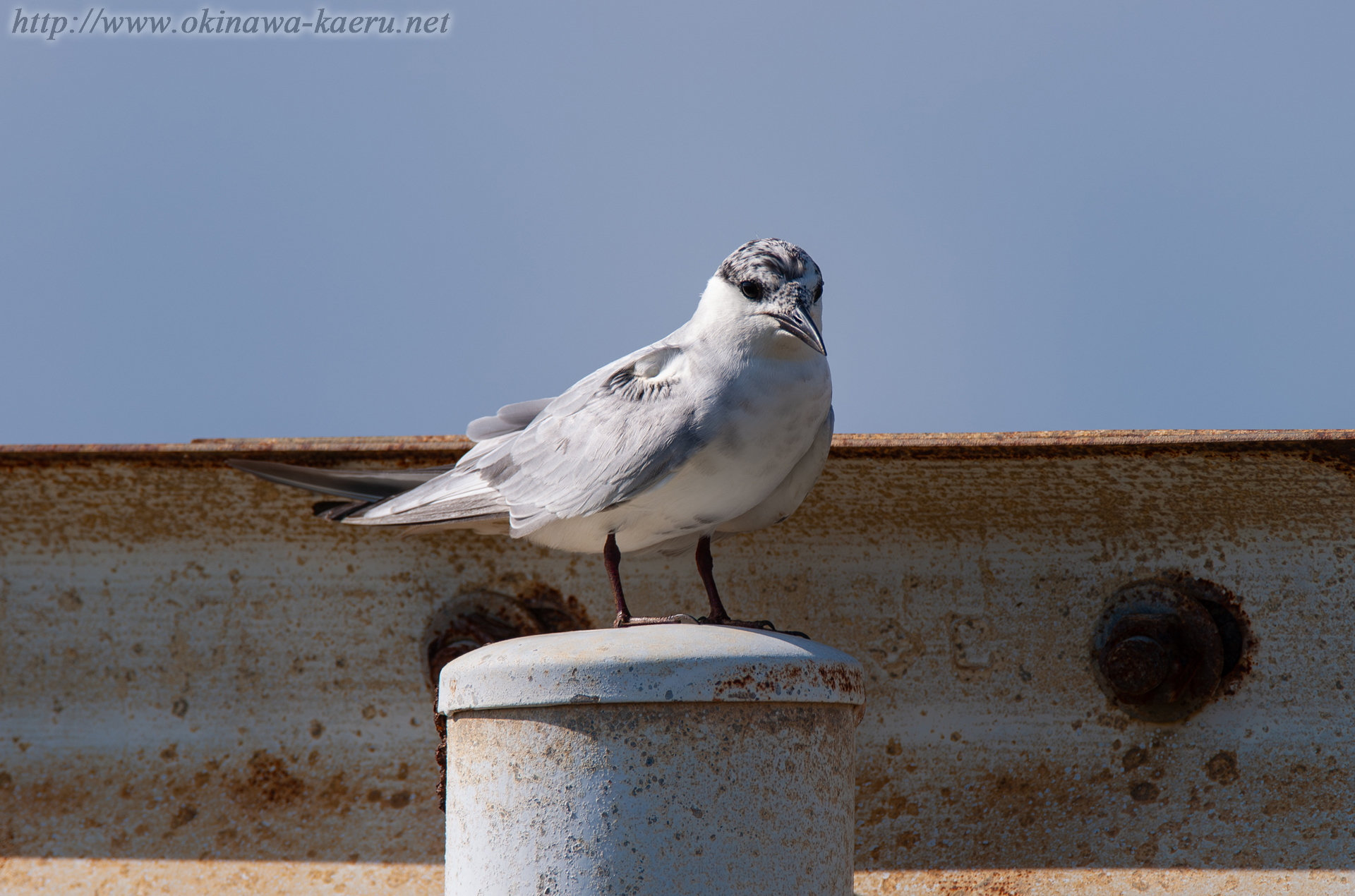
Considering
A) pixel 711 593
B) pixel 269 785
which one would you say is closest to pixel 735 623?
pixel 711 593

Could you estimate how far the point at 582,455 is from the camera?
2.99 metres

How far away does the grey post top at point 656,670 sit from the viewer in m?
2.39

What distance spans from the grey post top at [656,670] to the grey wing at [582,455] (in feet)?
1.47

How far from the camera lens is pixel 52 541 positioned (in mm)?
3816

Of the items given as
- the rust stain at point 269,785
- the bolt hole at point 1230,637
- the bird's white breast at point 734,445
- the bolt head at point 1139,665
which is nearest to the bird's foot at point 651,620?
the bird's white breast at point 734,445

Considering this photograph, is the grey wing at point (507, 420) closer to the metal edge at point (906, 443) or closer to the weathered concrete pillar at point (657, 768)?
the metal edge at point (906, 443)

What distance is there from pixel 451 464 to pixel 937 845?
1944mm

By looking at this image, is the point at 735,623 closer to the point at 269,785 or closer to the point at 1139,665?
the point at 1139,665

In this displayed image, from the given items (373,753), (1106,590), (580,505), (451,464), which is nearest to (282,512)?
(451,464)

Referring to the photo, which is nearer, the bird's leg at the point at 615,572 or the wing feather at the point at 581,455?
the wing feather at the point at 581,455

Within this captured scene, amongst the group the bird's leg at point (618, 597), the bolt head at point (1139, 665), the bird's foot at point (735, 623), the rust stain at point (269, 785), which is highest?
the bird's leg at point (618, 597)

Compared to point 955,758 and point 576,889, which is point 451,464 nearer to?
point 576,889

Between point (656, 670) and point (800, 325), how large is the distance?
3.26ft

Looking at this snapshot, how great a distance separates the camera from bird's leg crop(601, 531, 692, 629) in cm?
290
